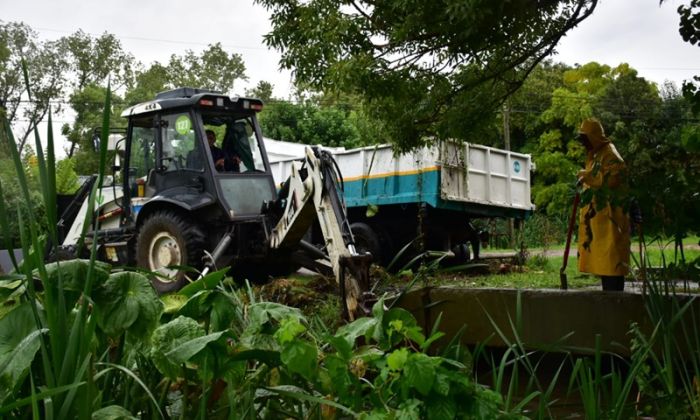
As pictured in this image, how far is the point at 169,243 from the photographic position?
33.8ft

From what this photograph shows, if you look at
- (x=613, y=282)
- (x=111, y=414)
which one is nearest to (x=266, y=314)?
(x=111, y=414)

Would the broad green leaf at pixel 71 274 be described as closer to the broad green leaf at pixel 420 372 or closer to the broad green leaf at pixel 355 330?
the broad green leaf at pixel 355 330

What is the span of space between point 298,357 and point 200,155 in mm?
8365

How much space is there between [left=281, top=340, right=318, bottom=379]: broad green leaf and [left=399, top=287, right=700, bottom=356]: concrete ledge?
2.02 metres

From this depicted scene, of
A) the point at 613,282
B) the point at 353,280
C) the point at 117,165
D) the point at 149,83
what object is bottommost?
the point at 613,282

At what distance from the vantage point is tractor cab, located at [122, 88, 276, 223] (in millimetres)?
10102

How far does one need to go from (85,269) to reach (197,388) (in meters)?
0.48

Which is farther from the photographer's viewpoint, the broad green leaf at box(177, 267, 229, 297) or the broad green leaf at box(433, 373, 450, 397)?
the broad green leaf at box(177, 267, 229, 297)

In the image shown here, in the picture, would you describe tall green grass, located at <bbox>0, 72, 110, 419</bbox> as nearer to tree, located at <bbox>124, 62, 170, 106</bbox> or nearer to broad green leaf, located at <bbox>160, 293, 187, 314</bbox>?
broad green leaf, located at <bbox>160, 293, 187, 314</bbox>

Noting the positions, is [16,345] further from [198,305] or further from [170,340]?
[198,305]

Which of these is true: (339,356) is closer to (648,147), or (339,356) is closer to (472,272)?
(648,147)

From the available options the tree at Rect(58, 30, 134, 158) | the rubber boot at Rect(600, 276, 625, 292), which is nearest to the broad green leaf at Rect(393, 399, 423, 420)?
the rubber boot at Rect(600, 276, 625, 292)

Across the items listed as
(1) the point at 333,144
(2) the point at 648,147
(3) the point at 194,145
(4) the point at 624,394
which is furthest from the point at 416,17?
(1) the point at 333,144

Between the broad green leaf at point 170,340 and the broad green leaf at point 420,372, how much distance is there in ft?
1.69
